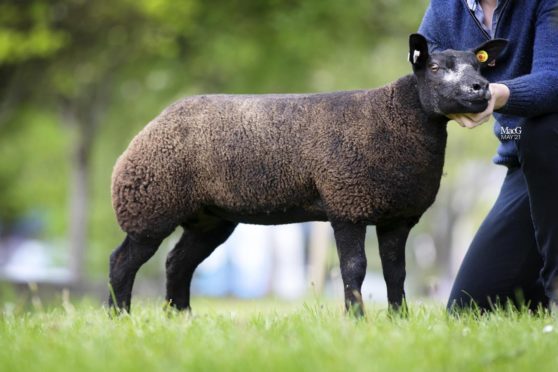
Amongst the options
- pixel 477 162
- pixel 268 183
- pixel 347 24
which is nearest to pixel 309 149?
pixel 268 183

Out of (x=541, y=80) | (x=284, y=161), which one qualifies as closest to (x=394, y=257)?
(x=284, y=161)

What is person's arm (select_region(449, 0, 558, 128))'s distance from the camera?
521 cm

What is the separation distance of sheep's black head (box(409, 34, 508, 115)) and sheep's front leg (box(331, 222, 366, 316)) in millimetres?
869

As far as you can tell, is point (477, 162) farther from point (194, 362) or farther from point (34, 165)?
point (194, 362)

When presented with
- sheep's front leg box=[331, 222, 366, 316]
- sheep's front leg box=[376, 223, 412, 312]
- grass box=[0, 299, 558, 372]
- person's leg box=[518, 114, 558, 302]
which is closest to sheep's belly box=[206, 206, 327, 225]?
sheep's front leg box=[331, 222, 366, 316]

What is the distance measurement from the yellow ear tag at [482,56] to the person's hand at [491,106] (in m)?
0.28

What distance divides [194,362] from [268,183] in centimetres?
218

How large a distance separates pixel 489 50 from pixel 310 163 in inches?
50.1

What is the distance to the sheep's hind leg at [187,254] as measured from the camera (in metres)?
6.53

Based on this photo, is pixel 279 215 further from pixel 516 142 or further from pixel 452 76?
pixel 516 142

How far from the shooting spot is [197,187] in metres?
6.01

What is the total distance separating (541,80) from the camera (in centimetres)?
530

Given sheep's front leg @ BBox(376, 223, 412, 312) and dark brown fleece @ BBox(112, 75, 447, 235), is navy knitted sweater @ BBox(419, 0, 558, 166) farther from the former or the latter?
→ sheep's front leg @ BBox(376, 223, 412, 312)

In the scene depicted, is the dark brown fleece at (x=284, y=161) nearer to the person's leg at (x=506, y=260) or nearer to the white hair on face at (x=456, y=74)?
the white hair on face at (x=456, y=74)
